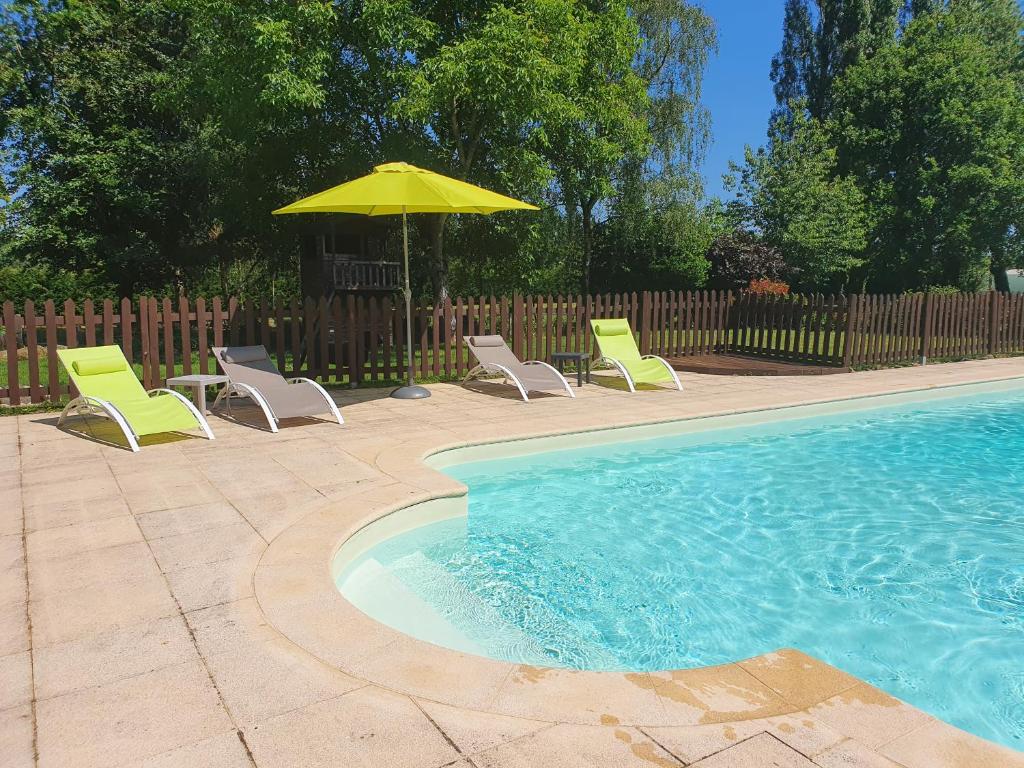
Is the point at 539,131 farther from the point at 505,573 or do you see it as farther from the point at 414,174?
the point at 505,573

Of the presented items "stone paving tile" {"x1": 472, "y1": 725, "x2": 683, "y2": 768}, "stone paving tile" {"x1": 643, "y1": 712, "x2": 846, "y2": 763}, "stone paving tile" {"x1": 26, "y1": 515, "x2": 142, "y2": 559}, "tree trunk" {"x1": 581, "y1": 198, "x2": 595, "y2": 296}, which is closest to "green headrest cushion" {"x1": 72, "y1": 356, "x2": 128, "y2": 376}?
"stone paving tile" {"x1": 26, "y1": 515, "x2": 142, "y2": 559}

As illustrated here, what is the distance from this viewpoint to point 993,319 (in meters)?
16.0

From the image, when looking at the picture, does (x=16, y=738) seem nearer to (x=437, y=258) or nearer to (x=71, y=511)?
(x=71, y=511)

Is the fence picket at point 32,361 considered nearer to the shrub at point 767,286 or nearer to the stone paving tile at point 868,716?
the stone paving tile at point 868,716

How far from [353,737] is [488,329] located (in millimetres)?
9743

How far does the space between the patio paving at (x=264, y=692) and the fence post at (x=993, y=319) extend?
16.6m

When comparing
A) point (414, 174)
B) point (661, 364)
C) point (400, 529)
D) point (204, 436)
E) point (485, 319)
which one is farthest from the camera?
point (485, 319)

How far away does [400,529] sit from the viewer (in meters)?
4.88

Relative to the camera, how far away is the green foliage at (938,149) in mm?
23500

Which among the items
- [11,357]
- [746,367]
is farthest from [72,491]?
[746,367]

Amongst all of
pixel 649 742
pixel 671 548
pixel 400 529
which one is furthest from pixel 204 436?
pixel 649 742

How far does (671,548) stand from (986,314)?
14969 mm

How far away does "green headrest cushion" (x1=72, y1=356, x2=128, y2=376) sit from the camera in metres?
7.06

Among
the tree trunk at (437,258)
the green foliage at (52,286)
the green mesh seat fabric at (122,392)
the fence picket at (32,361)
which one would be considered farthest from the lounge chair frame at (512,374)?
the green foliage at (52,286)
